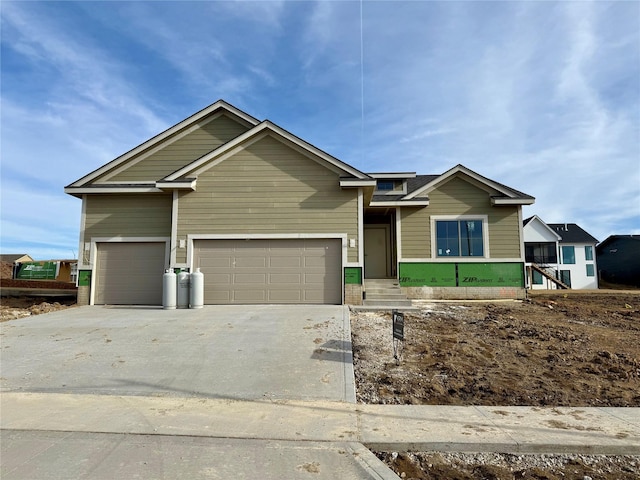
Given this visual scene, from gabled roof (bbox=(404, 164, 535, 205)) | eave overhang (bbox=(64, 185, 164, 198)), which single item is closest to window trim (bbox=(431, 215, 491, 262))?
gabled roof (bbox=(404, 164, 535, 205))

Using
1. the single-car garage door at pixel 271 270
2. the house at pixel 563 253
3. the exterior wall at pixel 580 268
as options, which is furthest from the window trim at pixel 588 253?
the single-car garage door at pixel 271 270

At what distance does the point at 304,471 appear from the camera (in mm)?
3256

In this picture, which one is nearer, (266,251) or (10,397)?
(10,397)

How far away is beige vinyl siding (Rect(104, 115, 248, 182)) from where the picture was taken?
14148mm

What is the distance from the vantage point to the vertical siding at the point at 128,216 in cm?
1323

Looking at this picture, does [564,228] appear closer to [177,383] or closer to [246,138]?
[246,138]

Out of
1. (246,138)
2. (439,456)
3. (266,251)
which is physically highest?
(246,138)

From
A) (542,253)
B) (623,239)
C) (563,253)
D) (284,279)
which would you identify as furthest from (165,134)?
(623,239)

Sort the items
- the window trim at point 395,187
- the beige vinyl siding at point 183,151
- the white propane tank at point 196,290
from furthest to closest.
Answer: the window trim at point 395,187 → the beige vinyl siding at point 183,151 → the white propane tank at point 196,290

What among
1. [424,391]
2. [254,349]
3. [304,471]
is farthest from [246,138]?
[304,471]

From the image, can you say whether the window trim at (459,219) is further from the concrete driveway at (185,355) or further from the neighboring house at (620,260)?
the neighboring house at (620,260)

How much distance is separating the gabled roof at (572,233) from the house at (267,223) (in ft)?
90.6

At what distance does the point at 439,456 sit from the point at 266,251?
9404 mm

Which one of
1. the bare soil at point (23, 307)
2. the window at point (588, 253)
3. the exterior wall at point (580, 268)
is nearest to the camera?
the bare soil at point (23, 307)
